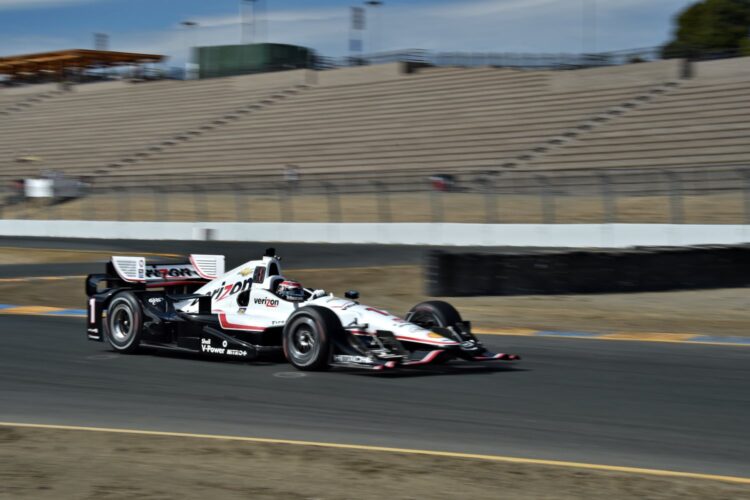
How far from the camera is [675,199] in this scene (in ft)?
78.5

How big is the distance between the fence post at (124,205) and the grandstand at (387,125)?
32.5 inches

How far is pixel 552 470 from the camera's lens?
Result: 6.20 metres

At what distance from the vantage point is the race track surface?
706cm

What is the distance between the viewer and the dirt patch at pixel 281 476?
5707 millimetres

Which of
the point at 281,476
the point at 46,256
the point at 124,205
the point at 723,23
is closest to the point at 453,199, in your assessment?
the point at 46,256

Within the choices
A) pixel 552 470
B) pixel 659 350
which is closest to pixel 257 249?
pixel 659 350

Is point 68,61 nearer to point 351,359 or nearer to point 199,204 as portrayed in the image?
point 199,204

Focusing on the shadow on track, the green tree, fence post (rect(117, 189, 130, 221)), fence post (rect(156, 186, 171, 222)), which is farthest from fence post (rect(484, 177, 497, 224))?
the green tree

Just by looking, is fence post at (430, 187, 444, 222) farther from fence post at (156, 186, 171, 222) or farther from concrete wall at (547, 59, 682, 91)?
concrete wall at (547, 59, 682, 91)

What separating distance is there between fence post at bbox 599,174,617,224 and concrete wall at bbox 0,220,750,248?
22 cm

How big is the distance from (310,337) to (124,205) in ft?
81.2

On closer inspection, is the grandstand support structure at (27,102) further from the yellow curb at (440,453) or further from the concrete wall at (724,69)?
the yellow curb at (440,453)

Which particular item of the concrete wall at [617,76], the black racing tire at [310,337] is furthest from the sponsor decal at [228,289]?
the concrete wall at [617,76]

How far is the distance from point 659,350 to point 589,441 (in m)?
4.85
